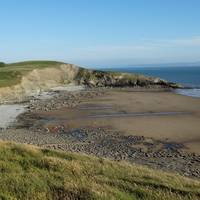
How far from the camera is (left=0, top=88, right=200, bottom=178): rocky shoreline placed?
81.6ft

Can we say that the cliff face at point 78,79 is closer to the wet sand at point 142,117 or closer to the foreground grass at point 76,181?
the wet sand at point 142,117

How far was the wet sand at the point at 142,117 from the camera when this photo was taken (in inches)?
1364

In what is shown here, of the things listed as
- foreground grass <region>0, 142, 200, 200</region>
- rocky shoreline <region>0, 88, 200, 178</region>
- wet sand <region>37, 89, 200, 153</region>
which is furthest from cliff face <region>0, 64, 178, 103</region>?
foreground grass <region>0, 142, 200, 200</region>

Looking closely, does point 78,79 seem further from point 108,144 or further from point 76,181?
point 76,181

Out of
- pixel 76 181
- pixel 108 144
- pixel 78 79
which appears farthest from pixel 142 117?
pixel 78 79

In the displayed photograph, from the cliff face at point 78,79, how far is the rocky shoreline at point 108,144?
40672 mm

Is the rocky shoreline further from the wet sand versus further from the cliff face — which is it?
the cliff face

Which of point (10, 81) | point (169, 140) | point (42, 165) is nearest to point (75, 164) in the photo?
point (42, 165)

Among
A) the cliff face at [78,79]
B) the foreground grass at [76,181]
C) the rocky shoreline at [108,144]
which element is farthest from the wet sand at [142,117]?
the cliff face at [78,79]

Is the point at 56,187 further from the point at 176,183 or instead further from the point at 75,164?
the point at 176,183

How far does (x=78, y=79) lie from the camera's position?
95000 mm

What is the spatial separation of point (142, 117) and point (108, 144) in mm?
14302

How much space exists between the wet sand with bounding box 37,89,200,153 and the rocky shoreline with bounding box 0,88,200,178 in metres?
1.34

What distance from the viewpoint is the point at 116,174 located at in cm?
1130
